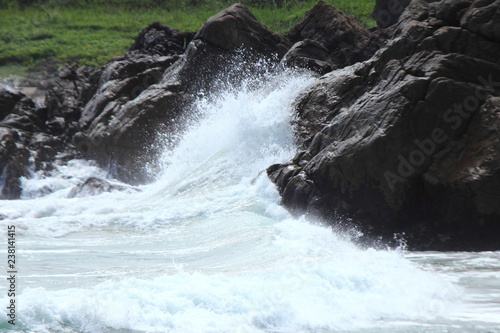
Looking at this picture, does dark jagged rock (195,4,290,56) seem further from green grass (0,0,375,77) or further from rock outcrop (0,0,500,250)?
green grass (0,0,375,77)

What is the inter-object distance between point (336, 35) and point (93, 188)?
9.85 m

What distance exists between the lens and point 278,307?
5766 millimetres

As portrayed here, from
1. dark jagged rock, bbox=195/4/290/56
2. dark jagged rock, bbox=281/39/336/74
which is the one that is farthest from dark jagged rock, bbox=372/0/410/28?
dark jagged rock, bbox=195/4/290/56

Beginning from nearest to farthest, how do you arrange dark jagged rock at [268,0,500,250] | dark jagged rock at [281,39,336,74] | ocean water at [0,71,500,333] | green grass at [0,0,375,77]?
ocean water at [0,71,500,333], dark jagged rock at [268,0,500,250], dark jagged rock at [281,39,336,74], green grass at [0,0,375,77]

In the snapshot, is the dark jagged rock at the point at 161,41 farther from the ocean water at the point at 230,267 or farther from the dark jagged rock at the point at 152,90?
the ocean water at the point at 230,267

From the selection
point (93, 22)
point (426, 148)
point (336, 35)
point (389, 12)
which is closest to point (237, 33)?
point (336, 35)

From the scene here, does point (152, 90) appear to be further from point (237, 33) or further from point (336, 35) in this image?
point (336, 35)

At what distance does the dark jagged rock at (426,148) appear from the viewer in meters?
8.44

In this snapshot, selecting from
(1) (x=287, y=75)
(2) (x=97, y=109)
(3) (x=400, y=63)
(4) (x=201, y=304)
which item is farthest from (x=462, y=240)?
(2) (x=97, y=109)

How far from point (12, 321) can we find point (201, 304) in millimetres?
1676

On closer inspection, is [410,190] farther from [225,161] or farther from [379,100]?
[225,161]

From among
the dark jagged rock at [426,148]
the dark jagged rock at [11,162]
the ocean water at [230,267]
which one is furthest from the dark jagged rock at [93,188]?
the dark jagged rock at [426,148]

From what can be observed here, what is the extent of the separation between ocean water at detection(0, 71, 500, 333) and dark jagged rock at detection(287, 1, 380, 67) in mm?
6136

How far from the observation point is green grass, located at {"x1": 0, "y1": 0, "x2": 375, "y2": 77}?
34.2 meters
